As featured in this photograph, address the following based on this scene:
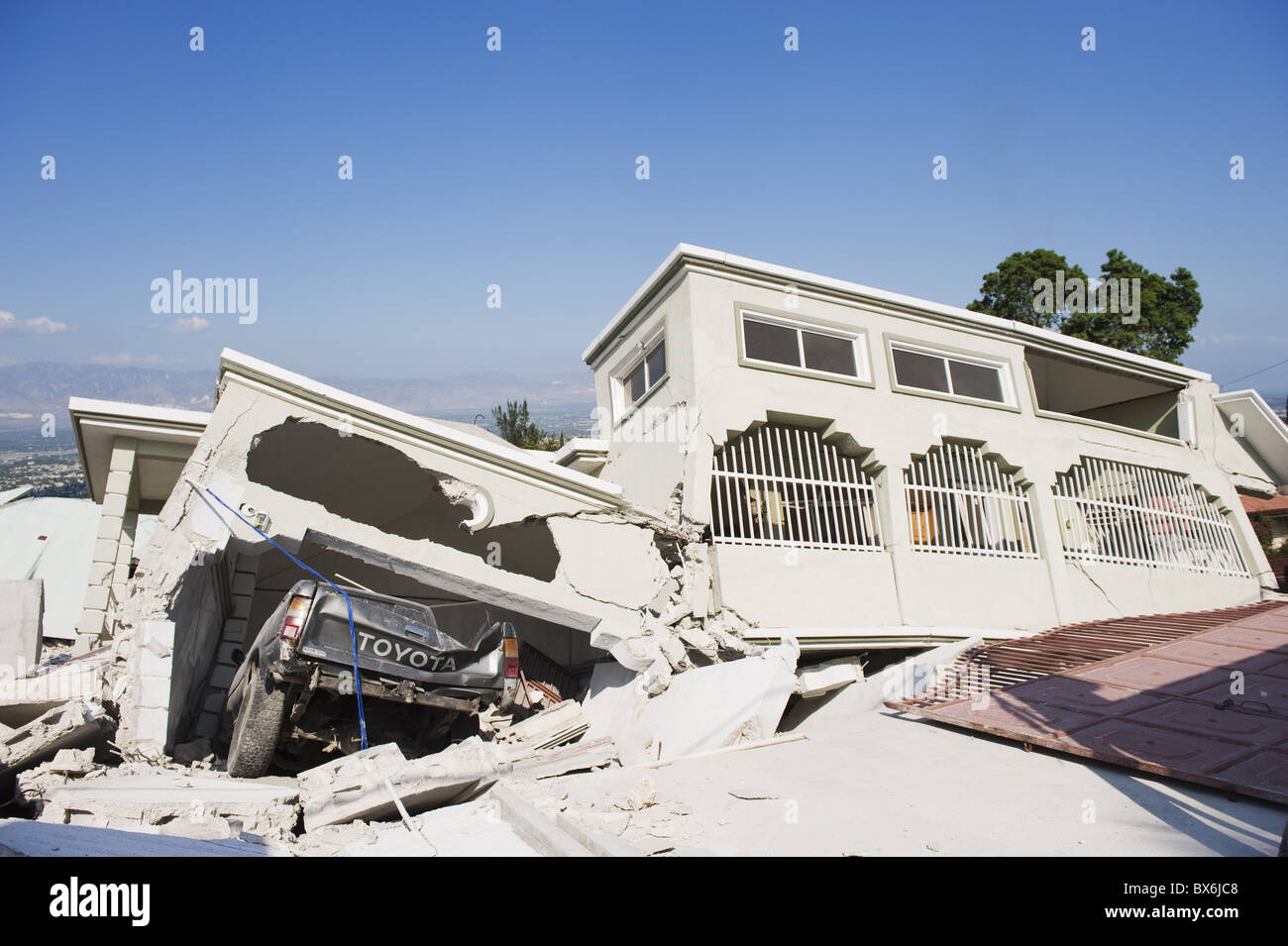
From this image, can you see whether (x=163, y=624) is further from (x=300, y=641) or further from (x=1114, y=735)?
(x=1114, y=735)

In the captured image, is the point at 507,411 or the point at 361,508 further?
the point at 507,411

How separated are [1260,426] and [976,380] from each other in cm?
704

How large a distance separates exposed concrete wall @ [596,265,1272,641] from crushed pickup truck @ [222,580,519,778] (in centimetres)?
342

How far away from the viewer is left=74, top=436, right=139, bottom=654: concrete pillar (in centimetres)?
1033

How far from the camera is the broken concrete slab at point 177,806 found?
5.04m

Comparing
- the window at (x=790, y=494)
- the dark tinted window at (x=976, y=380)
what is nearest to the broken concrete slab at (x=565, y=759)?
the window at (x=790, y=494)

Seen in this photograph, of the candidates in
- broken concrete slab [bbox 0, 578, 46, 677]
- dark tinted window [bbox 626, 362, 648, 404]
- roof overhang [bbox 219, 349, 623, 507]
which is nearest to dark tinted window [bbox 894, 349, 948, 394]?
dark tinted window [bbox 626, 362, 648, 404]

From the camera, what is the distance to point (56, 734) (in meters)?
6.82

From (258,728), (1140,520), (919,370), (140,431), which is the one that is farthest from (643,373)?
(1140,520)

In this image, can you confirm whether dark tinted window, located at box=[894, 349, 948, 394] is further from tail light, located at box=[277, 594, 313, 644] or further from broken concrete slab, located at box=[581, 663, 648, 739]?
tail light, located at box=[277, 594, 313, 644]

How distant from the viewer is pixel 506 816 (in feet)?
19.3

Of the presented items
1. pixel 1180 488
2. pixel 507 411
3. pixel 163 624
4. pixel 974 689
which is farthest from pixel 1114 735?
pixel 507 411

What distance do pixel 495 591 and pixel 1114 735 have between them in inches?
230

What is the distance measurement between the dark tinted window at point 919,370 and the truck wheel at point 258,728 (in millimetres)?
9006
